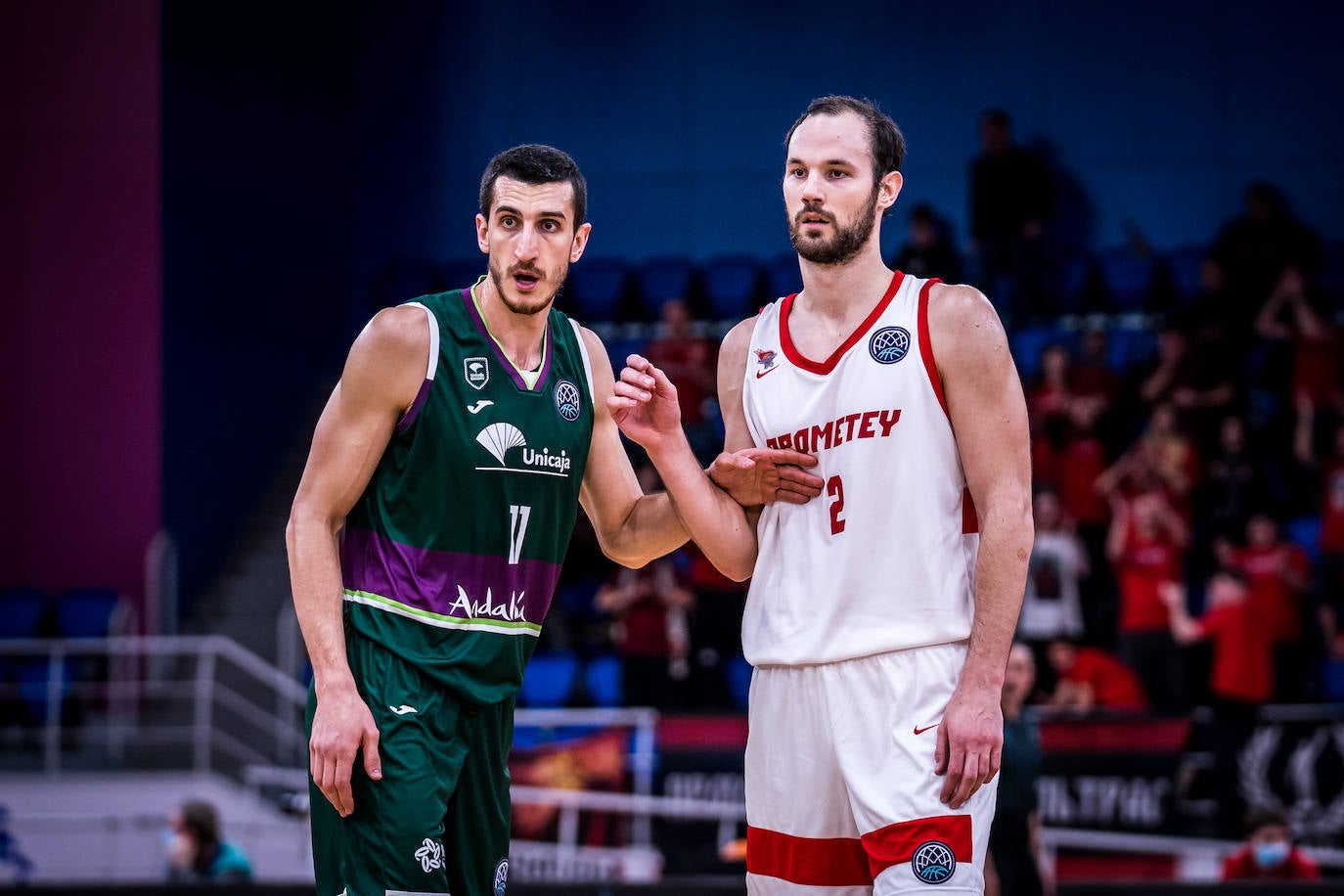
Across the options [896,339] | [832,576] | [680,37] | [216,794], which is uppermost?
[680,37]

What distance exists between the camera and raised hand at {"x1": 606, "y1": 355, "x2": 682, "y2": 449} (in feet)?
14.1

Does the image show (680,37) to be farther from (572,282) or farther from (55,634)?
(55,634)

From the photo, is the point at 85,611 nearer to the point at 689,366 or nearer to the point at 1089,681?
the point at 689,366

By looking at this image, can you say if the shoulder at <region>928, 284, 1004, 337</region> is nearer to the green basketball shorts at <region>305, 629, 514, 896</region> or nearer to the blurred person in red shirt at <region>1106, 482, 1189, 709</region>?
the green basketball shorts at <region>305, 629, 514, 896</region>

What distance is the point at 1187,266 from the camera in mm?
15859

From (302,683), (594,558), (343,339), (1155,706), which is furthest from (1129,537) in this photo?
(343,339)

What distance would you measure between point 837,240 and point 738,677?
7.76 meters

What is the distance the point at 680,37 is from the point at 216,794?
1000 cm

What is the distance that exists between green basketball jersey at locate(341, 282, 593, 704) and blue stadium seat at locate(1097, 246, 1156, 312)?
12244mm

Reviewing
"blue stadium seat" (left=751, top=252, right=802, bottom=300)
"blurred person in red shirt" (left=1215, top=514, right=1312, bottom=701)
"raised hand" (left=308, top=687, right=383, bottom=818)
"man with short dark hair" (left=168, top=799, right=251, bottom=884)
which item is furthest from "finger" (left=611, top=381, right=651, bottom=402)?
"blue stadium seat" (left=751, top=252, right=802, bottom=300)

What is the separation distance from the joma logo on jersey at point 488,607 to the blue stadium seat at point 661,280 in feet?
40.6

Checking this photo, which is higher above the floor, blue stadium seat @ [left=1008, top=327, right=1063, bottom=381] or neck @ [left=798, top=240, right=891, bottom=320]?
blue stadium seat @ [left=1008, top=327, right=1063, bottom=381]

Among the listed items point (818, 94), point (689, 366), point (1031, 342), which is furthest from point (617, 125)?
point (1031, 342)

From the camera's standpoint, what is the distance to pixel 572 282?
16.8m
